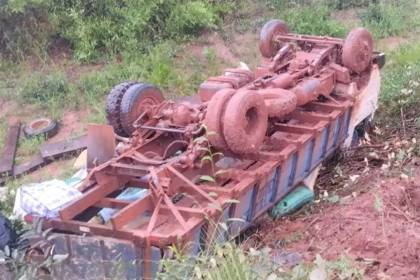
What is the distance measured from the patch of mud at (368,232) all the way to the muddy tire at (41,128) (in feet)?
15.0

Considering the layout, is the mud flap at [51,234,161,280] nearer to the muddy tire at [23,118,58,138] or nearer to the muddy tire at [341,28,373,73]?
the muddy tire at [341,28,373,73]

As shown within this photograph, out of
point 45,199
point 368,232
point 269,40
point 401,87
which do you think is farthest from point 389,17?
point 45,199

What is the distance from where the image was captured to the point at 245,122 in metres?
5.90

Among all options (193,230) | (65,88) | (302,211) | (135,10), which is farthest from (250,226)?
(135,10)

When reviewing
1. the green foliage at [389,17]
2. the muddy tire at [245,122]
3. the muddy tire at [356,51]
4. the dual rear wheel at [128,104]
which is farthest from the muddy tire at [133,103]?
the green foliage at [389,17]

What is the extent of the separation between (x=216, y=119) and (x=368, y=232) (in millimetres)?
1486

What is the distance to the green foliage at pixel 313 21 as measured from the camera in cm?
1209

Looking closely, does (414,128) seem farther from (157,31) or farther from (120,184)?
(157,31)

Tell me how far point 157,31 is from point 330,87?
512 cm

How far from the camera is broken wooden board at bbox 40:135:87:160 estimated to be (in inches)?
364

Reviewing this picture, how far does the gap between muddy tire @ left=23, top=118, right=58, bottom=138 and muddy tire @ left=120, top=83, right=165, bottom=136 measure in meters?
3.48

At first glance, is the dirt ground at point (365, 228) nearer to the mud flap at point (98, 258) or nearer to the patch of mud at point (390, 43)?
the mud flap at point (98, 258)

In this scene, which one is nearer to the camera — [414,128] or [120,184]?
[120,184]

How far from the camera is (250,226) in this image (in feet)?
20.5
